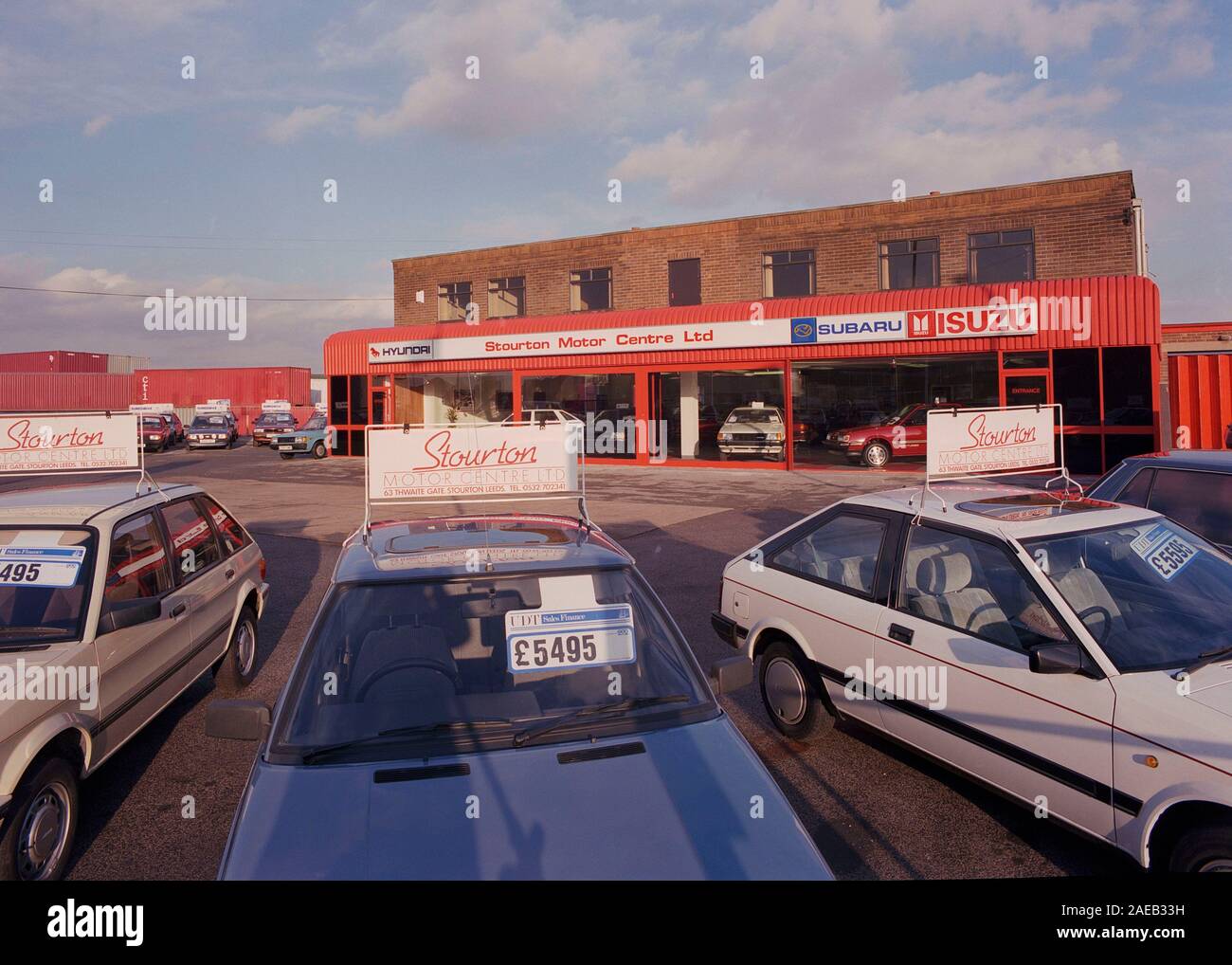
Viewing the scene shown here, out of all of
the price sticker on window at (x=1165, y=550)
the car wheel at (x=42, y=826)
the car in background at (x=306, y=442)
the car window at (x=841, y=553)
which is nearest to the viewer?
the car wheel at (x=42, y=826)

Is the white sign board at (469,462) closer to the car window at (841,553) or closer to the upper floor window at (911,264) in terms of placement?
the car window at (841,553)

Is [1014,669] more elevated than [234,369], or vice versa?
[234,369]

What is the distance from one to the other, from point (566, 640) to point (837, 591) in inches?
89.8

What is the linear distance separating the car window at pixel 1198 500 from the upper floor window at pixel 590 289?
24912 mm

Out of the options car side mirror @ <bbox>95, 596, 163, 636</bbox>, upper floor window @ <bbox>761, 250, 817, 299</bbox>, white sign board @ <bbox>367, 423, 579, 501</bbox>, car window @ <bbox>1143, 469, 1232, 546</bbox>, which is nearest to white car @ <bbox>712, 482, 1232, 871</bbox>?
white sign board @ <bbox>367, 423, 579, 501</bbox>

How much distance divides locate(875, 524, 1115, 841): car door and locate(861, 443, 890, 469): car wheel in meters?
18.8

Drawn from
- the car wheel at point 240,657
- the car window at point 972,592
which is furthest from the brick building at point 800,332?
the car window at point 972,592

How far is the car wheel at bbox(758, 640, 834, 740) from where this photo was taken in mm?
5074

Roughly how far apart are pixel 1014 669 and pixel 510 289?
98.9 feet

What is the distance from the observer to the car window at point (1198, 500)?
249 inches

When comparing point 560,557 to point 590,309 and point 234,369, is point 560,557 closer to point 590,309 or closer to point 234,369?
point 590,309

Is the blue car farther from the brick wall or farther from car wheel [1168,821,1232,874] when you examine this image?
the brick wall

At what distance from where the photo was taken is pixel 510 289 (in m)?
32.3
